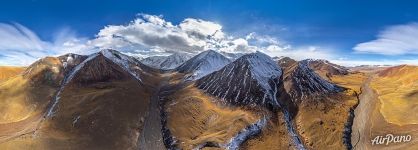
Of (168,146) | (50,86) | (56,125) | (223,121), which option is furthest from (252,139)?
(50,86)

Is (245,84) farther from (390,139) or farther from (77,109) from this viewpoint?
(77,109)

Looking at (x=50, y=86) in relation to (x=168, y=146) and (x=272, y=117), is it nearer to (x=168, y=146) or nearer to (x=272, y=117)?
(x=168, y=146)

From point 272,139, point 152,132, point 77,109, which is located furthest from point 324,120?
point 77,109

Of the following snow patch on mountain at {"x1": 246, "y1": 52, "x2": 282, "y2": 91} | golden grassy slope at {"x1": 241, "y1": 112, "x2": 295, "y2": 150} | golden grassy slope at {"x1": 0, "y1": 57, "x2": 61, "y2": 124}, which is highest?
snow patch on mountain at {"x1": 246, "y1": 52, "x2": 282, "y2": 91}

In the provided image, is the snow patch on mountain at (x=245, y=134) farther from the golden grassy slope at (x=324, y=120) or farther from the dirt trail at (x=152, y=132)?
the dirt trail at (x=152, y=132)

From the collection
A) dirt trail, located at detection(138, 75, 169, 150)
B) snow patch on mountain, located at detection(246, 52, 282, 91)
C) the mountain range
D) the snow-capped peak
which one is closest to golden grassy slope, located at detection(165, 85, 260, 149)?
the mountain range

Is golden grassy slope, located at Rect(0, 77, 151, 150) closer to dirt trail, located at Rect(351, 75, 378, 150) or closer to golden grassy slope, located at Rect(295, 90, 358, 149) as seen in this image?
golden grassy slope, located at Rect(295, 90, 358, 149)
